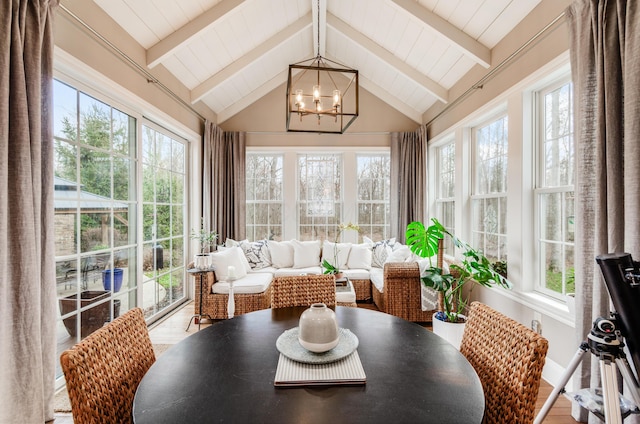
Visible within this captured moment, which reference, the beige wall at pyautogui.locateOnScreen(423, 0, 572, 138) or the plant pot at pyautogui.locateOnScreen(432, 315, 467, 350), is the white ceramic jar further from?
the beige wall at pyautogui.locateOnScreen(423, 0, 572, 138)

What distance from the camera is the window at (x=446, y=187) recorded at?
410 centimetres

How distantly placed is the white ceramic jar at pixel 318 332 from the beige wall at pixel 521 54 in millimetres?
2332

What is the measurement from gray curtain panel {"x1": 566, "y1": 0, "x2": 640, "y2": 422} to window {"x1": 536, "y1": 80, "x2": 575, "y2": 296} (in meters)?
0.52

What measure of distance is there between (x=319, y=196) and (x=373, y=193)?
86 cm

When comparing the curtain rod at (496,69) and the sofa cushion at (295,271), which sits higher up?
the curtain rod at (496,69)

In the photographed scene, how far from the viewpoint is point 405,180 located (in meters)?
4.73

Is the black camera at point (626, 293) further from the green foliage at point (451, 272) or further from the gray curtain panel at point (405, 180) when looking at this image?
the gray curtain panel at point (405, 180)

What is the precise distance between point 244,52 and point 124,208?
2.27 m

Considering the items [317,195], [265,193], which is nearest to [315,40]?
[317,195]

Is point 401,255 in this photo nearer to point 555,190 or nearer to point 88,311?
point 555,190

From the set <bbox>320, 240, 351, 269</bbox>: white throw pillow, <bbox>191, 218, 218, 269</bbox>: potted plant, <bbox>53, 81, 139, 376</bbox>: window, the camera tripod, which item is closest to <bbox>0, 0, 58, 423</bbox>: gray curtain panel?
<bbox>53, 81, 139, 376</bbox>: window

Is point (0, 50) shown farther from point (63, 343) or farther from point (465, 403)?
point (465, 403)

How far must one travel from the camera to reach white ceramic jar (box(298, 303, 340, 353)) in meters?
1.12

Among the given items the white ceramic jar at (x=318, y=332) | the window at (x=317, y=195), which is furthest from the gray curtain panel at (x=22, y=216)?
the window at (x=317, y=195)
